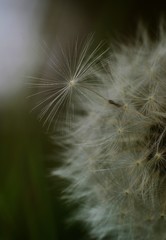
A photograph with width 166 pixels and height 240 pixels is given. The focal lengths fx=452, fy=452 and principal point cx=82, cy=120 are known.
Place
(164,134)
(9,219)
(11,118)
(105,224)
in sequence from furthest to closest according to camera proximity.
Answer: (11,118)
(9,219)
(105,224)
(164,134)

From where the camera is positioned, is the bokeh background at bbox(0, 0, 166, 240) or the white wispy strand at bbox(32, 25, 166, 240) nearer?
the white wispy strand at bbox(32, 25, 166, 240)

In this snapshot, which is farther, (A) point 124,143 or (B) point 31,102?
(B) point 31,102

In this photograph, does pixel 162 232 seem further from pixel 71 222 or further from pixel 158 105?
pixel 71 222

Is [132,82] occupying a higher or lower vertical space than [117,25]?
lower

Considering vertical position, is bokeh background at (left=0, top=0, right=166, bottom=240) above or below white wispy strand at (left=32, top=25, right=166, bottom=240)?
above

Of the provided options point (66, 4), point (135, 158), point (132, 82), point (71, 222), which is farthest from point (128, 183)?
point (66, 4)
